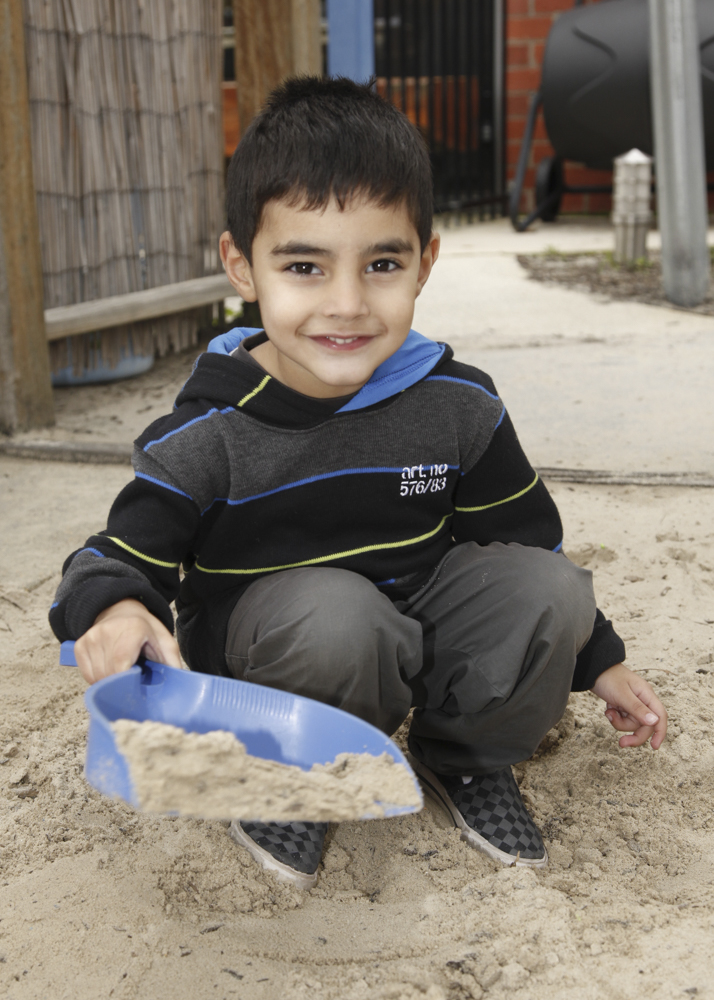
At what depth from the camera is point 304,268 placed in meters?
1.29

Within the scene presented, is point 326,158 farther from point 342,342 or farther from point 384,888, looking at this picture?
point 384,888

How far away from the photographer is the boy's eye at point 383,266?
1298mm

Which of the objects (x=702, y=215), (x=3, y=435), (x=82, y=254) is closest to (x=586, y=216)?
(x=702, y=215)

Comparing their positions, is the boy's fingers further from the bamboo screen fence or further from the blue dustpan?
the bamboo screen fence

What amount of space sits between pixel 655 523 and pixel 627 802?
896 millimetres

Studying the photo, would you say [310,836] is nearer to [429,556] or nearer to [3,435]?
[429,556]

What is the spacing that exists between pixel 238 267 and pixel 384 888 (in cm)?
84

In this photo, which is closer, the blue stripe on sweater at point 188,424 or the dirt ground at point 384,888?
the dirt ground at point 384,888

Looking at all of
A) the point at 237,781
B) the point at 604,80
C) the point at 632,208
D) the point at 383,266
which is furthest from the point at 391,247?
the point at 604,80

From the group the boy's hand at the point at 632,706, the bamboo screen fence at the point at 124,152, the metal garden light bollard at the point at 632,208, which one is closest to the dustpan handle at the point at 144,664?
the boy's hand at the point at 632,706

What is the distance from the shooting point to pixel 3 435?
2.79 metres

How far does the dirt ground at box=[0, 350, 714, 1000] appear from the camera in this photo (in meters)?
1.11

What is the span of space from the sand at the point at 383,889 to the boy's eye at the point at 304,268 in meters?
0.74

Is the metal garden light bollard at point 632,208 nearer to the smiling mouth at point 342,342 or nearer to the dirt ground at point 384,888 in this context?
the dirt ground at point 384,888
